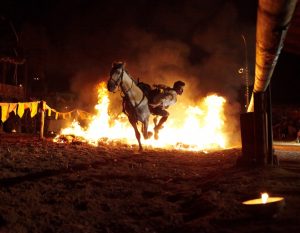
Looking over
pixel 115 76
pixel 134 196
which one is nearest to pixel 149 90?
pixel 115 76

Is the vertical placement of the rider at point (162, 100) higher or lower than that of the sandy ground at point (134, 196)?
higher

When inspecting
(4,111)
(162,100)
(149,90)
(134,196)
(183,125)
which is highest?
(149,90)

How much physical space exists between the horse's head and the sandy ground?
9.26 ft

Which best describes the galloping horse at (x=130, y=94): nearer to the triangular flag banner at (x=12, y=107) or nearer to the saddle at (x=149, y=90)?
the saddle at (x=149, y=90)

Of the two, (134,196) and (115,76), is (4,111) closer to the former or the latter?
(115,76)

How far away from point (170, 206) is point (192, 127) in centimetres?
1594

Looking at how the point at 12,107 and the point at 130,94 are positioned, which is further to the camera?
the point at 12,107

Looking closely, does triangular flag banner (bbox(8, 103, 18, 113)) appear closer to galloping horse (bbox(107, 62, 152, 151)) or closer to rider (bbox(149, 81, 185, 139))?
galloping horse (bbox(107, 62, 152, 151))

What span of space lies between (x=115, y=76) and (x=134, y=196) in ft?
18.4

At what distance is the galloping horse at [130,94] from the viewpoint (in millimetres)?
11820

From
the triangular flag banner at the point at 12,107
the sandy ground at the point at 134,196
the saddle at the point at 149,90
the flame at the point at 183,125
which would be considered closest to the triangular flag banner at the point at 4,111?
the triangular flag banner at the point at 12,107

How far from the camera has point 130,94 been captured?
12.8 metres

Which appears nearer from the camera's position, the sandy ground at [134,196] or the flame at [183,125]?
the sandy ground at [134,196]

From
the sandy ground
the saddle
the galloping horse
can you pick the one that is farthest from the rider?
the sandy ground
